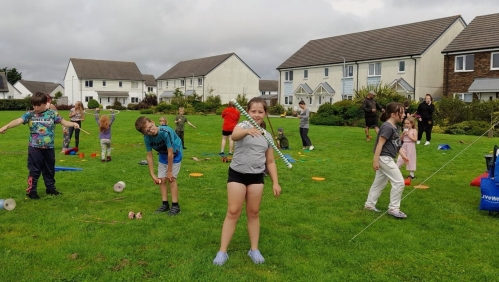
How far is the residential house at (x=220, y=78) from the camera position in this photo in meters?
75.4

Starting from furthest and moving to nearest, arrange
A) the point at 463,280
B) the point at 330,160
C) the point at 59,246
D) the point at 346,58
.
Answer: the point at 346,58
the point at 330,160
the point at 59,246
the point at 463,280

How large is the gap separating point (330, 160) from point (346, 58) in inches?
1582

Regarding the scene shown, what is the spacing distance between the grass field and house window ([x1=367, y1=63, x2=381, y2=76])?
3933cm

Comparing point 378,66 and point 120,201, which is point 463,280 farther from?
point 378,66

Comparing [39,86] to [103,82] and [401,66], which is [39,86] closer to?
[103,82]

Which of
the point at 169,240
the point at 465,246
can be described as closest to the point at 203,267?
the point at 169,240

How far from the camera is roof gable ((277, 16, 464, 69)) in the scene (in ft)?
147

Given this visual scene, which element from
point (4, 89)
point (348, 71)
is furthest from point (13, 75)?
point (348, 71)

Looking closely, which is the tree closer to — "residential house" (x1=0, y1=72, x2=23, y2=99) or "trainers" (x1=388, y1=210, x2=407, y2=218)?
A: "residential house" (x1=0, y1=72, x2=23, y2=99)

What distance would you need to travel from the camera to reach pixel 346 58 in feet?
169

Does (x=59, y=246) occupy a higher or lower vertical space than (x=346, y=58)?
lower

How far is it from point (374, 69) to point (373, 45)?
3542 mm

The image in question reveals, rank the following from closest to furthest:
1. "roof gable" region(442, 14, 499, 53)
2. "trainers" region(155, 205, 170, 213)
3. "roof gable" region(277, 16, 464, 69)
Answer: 1. "trainers" region(155, 205, 170, 213)
2. "roof gable" region(442, 14, 499, 53)
3. "roof gable" region(277, 16, 464, 69)

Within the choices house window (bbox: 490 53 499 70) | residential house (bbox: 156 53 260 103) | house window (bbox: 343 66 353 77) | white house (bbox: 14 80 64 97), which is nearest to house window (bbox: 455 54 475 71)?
house window (bbox: 490 53 499 70)
